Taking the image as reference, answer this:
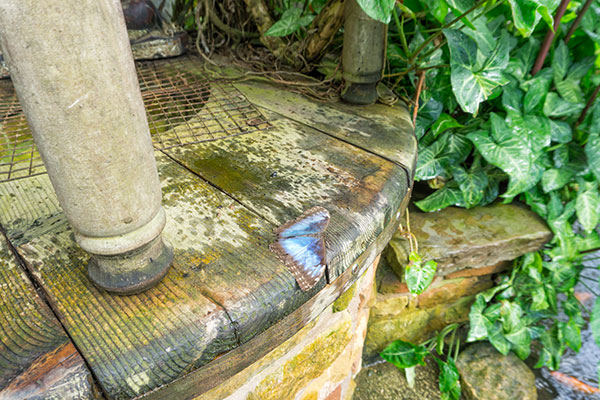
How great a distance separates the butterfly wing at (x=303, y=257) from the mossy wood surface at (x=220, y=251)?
0.6 inches

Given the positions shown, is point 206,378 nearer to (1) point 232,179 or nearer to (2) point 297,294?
(2) point 297,294

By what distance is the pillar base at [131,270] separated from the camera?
549mm

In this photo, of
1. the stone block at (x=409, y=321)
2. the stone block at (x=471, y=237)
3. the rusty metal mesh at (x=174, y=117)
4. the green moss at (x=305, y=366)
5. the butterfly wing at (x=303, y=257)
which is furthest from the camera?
the stone block at (x=409, y=321)

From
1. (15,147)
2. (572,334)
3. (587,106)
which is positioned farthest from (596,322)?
(15,147)

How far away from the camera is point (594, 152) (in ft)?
4.79

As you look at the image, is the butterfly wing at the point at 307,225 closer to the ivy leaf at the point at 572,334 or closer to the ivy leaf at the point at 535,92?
the ivy leaf at the point at 535,92

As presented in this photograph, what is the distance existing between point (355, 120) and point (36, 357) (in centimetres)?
95

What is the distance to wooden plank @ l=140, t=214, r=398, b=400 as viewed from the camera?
574 millimetres

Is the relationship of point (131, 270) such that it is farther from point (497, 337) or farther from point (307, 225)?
point (497, 337)

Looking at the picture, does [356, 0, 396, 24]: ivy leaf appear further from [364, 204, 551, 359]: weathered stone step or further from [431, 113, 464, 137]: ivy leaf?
[364, 204, 551, 359]: weathered stone step

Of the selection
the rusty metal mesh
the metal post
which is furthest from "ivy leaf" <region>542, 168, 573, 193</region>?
the rusty metal mesh

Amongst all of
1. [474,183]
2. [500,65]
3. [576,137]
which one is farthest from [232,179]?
[576,137]

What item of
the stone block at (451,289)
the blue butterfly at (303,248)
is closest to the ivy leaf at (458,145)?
the stone block at (451,289)

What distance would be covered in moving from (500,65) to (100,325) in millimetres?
1231
